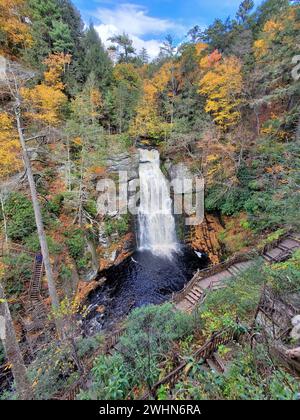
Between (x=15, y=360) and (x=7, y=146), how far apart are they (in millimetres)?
9918

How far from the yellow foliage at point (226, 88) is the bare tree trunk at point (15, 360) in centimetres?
1759

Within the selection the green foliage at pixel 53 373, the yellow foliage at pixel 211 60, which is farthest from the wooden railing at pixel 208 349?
the yellow foliage at pixel 211 60

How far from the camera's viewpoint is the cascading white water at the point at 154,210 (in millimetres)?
18469

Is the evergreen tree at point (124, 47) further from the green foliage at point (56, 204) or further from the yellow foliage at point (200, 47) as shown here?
the green foliage at point (56, 204)

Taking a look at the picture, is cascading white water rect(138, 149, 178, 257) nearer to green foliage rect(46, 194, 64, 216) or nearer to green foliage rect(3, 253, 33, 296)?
green foliage rect(46, 194, 64, 216)

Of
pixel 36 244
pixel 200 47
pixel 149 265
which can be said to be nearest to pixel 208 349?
pixel 36 244

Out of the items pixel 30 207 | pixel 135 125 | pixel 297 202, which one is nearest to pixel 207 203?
pixel 297 202

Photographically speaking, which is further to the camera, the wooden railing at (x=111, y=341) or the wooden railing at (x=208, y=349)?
→ the wooden railing at (x=111, y=341)

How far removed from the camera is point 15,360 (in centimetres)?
586

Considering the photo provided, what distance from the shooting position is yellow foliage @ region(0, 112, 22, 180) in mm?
10457

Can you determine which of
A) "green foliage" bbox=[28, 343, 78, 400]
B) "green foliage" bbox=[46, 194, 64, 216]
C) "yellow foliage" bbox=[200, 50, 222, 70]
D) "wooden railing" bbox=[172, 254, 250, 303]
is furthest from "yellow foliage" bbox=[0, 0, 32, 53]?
"wooden railing" bbox=[172, 254, 250, 303]

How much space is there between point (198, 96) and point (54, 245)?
19.1 m

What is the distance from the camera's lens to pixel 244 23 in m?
20.8

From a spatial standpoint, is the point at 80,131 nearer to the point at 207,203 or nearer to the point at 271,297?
the point at 207,203
